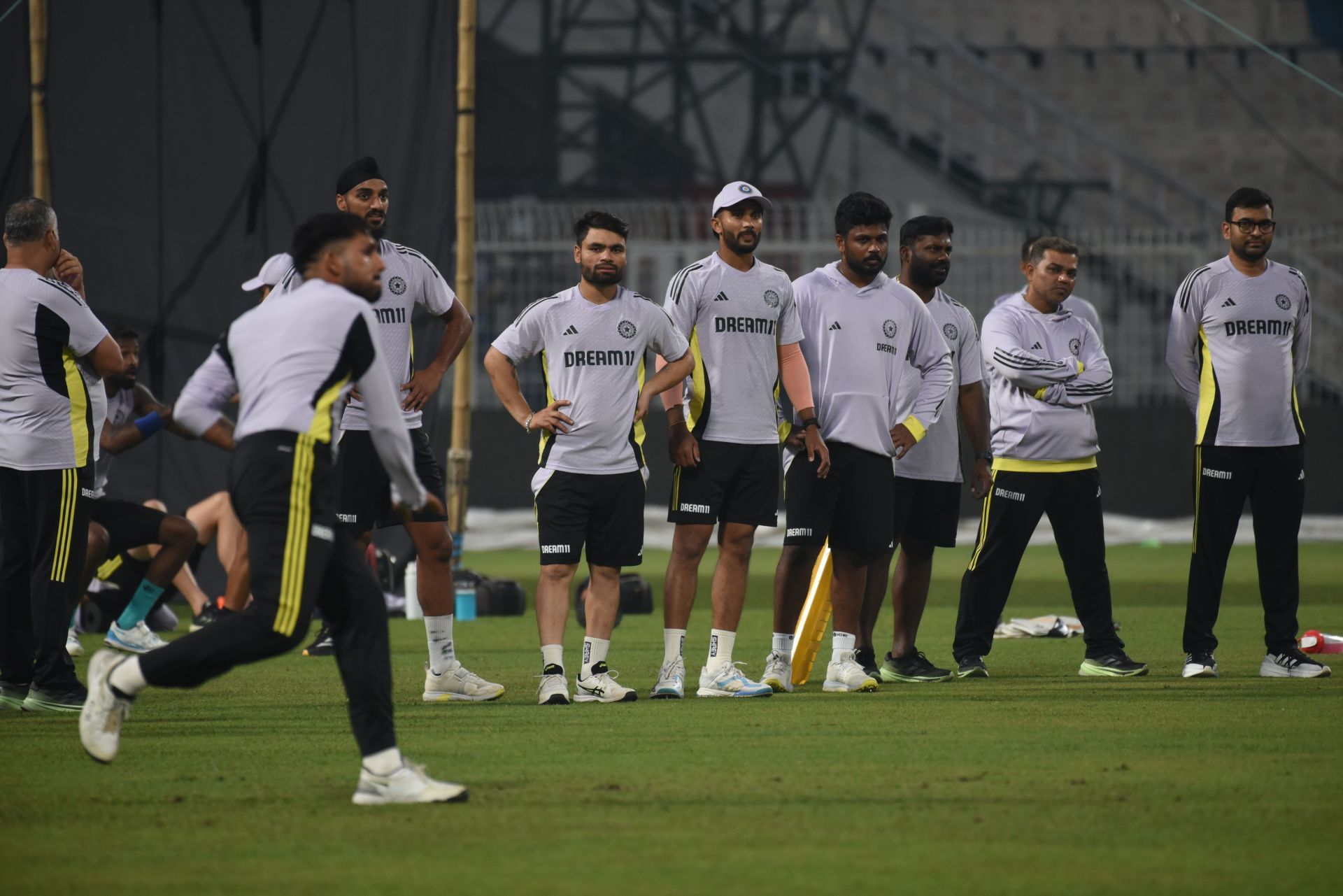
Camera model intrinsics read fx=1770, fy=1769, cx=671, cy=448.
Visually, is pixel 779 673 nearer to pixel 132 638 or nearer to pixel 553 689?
pixel 553 689

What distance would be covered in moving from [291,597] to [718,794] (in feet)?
4.28

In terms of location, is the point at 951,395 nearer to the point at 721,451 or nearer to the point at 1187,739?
the point at 721,451

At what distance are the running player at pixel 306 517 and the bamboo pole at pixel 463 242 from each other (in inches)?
266

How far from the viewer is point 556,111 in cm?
2650

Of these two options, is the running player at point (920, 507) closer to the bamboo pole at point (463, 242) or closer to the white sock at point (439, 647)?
the white sock at point (439, 647)

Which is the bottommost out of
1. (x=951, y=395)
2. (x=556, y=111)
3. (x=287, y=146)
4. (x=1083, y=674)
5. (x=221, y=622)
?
(x=1083, y=674)

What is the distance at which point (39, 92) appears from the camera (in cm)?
1209

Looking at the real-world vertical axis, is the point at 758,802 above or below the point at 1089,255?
below

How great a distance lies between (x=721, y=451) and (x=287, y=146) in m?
6.67

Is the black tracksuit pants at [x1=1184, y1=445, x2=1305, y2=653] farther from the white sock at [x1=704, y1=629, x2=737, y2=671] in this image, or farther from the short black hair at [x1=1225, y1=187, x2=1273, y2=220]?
the white sock at [x1=704, y1=629, x2=737, y2=671]

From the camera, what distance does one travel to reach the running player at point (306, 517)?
485cm

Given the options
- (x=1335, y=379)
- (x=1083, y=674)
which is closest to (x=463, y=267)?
(x=1083, y=674)

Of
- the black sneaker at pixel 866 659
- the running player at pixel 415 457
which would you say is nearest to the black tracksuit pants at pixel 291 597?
the running player at pixel 415 457

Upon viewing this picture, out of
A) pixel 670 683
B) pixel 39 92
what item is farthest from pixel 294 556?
pixel 39 92
